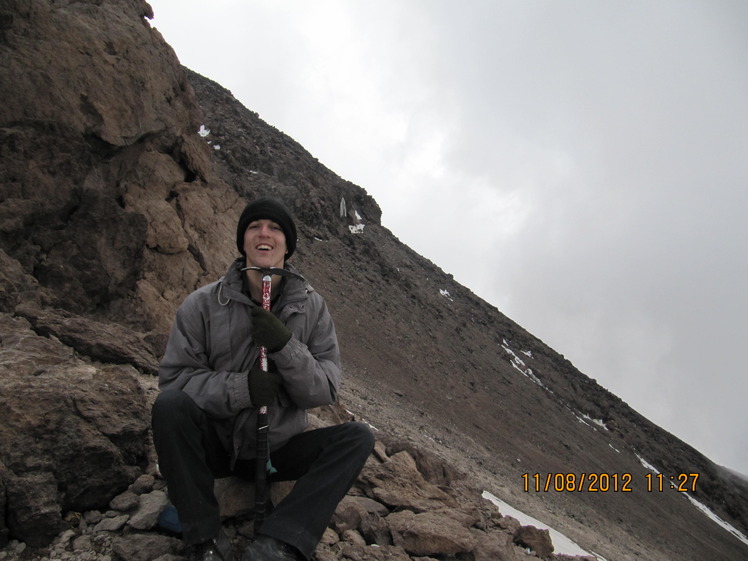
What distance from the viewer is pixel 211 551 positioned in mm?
2498

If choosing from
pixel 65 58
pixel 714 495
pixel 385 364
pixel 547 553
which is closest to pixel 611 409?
pixel 714 495

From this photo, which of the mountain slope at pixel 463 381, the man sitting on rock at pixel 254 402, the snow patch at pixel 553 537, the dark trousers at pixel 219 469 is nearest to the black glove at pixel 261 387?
the man sitting on rock at pixel 254 402

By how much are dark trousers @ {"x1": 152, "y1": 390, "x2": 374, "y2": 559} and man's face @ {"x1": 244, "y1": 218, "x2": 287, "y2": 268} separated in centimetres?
94

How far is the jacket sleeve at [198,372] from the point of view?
9.02 feet

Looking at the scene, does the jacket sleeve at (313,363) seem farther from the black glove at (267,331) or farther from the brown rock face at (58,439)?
the brown rock face at (58,439)

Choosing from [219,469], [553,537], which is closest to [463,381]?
[553,537]

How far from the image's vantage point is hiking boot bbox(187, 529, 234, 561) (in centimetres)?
248

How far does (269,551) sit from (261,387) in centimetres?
82

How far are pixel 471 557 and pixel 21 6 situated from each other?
9178 millimetres

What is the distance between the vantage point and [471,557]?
381cm
